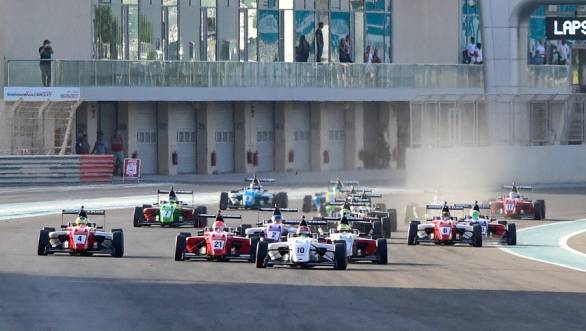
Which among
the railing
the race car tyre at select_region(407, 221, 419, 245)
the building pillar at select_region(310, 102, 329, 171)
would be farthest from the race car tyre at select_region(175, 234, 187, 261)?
the building pillar at select_region(310, 102, 329, 171)

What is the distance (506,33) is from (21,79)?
17.9 metres

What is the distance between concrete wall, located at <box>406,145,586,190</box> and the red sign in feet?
33.8

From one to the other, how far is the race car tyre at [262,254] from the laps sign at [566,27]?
20.5 m

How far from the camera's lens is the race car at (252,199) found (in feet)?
132

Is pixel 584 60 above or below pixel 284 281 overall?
above

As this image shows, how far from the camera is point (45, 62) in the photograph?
5459 cm

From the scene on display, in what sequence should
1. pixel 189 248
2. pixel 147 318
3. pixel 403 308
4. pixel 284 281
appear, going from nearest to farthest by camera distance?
pixel 147 318 < pixel 403 308 < pixel 284 281 < pixel 189 248

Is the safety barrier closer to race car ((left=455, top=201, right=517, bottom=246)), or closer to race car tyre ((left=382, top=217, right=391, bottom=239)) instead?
race car tyre ((left=382, top=217, right=391, bottom=239))

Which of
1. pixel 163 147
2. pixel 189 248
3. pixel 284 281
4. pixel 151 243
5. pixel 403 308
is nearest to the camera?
pixel 403 308

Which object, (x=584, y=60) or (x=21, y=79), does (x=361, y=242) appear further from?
(x=584, y=60)

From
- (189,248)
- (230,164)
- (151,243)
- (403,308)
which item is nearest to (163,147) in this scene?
(230,164)

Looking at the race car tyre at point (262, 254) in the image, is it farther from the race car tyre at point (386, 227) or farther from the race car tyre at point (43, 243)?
the race car tyre at point (386, 227)

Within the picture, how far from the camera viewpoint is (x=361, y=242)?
83.5ft

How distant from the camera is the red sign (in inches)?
2152
